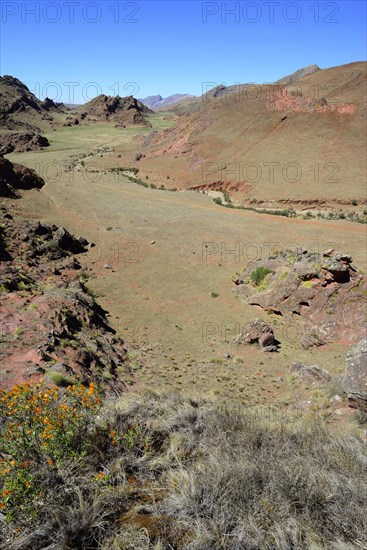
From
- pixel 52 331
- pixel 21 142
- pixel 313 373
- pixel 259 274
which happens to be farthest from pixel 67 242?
pixel 21 142

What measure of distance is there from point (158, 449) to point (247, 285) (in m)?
15.1

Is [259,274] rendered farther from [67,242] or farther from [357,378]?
A: [67,242]

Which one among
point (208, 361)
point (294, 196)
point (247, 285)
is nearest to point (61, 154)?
point (294, 196)

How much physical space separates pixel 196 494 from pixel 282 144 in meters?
44.5

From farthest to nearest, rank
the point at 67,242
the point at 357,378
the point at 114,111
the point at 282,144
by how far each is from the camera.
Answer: the point at 114,111 → the point at 282,144 → the point at 67,242 → the point at 357,378

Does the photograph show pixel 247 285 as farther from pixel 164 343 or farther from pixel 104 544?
pixel 104 544

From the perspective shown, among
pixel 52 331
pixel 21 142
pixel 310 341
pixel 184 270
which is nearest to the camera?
pixel 52 331

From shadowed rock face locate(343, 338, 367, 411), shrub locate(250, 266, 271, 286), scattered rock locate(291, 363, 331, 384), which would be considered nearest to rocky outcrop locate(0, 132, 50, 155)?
shrub locate(250, 266, 271, 286)

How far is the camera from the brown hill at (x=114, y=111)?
387 ft

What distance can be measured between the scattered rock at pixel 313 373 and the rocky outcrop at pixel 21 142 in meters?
64.6

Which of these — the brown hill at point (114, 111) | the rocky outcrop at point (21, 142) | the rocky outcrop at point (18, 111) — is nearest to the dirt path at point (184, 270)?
the rocky outcrop at point (21, 142)

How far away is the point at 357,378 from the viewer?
9180 millimetres

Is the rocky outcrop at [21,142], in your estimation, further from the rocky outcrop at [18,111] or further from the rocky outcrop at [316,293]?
the rocky outcrop at [316,293]

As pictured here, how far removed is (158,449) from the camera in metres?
5.06
